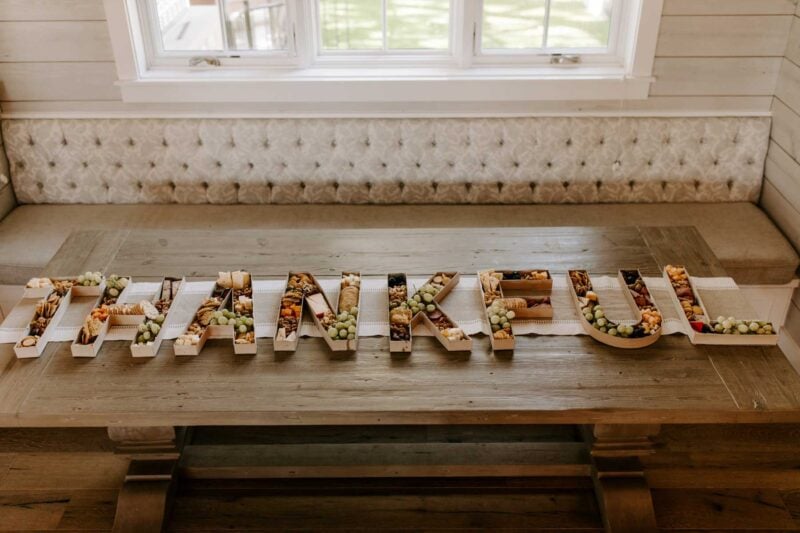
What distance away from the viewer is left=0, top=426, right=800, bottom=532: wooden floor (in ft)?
7.79

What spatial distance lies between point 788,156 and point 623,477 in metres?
1.67

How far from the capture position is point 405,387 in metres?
1.92

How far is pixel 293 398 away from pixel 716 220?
2.13 m

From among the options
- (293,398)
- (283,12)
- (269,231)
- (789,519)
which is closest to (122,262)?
(269,231)

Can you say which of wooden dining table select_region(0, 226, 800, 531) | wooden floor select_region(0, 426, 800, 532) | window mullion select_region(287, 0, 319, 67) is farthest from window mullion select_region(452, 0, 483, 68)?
wooden floor select_region(0, 426, 800, 532)

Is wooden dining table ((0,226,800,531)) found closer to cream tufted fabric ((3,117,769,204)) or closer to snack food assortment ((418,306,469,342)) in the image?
snack food assortment ((418,306,469,342))

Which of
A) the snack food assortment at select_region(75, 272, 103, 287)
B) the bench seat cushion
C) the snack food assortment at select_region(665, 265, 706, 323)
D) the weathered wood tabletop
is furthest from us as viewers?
the bench seat cushion

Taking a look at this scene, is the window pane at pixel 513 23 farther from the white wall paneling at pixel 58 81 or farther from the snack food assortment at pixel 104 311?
the snack food assortment at pixel 104 311

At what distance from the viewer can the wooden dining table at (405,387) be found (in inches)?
73.2

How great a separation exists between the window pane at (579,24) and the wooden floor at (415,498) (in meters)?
1.75

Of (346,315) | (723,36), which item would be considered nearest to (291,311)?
(346,315)

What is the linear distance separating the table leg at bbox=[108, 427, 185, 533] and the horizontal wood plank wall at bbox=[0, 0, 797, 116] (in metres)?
1.62

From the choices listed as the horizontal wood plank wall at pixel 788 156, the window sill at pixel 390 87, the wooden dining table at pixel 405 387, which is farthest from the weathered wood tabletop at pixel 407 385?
the window sill at pixel 390 87

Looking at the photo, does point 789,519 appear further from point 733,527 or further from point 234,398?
point 234,398
